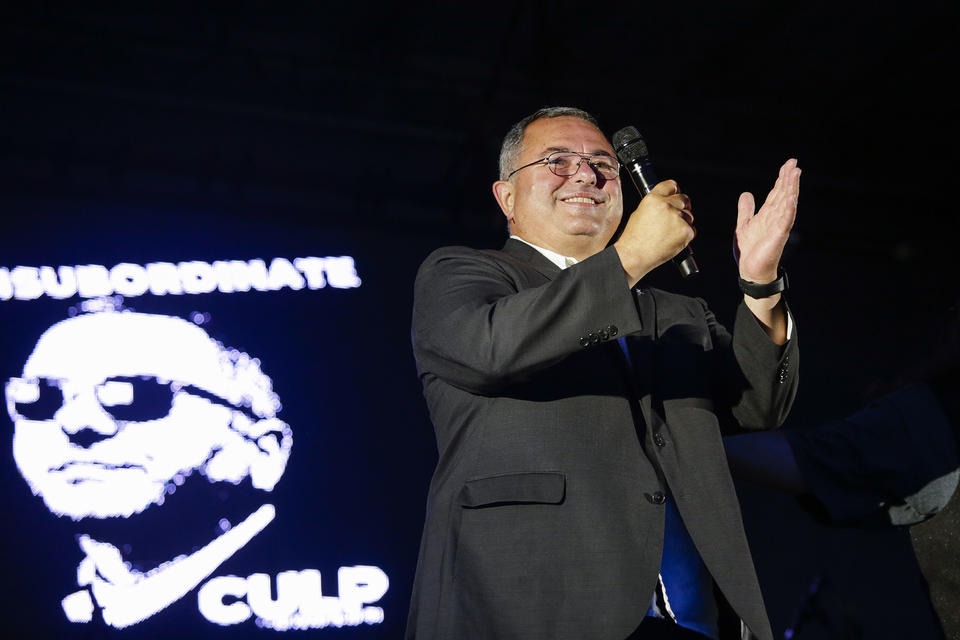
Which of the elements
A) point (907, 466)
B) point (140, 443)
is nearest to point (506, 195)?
point (907, 466)

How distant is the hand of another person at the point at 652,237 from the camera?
1225 mm

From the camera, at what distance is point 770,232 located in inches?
56.6

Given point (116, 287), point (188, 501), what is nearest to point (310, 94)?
point (116, 287)

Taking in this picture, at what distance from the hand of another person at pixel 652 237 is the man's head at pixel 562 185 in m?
0.44

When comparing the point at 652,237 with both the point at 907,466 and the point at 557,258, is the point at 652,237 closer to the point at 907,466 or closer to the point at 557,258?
the point at 557,258

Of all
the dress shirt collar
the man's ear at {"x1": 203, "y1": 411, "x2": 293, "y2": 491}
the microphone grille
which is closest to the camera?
the microphone grille

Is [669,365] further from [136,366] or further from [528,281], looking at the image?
[136,366]

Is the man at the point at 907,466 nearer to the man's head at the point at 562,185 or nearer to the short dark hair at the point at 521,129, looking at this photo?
the man's head at the point at 562,185

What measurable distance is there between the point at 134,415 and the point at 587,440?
11.2ft

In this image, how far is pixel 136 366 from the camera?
4.25 metres

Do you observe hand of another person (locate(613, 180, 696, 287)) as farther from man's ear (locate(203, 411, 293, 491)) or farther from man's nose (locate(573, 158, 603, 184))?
man's ear (locate(203, 411, 293, 491))

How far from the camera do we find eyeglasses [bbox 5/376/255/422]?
4.09 metres

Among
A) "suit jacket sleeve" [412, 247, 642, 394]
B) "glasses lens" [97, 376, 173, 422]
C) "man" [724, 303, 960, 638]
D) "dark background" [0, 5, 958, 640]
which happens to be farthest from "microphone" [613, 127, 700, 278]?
"glasses lens" [97, 376, 173, 422]

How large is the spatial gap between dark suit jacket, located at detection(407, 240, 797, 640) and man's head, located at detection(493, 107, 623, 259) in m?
0.29
